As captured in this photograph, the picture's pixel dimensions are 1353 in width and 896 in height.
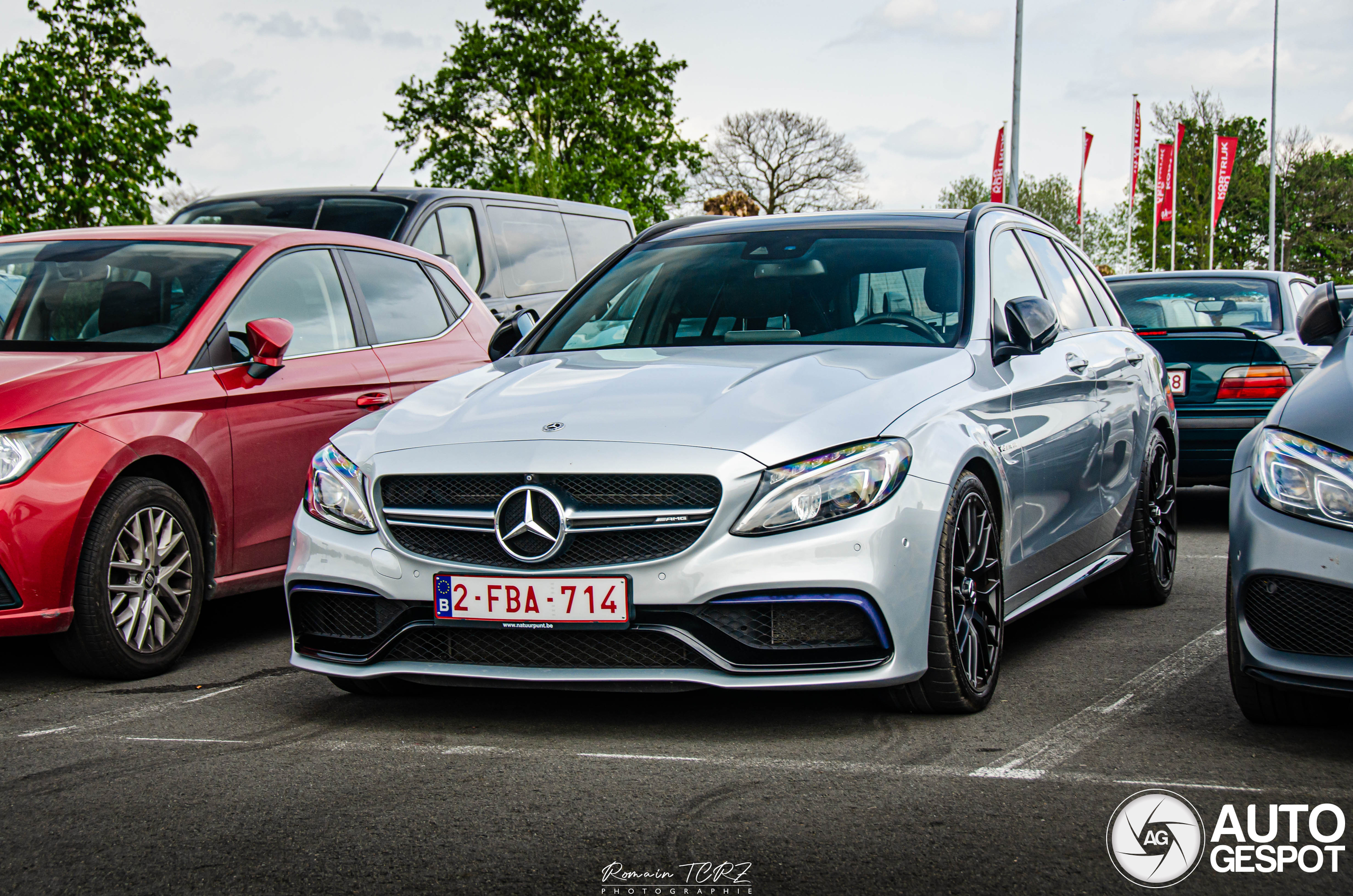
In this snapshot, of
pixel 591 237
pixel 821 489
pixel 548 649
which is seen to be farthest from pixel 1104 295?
pixel 591 237

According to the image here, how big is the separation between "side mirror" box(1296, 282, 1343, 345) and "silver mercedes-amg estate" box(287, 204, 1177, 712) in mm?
815

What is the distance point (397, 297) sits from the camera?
7117mm

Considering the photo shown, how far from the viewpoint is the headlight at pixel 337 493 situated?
14.3ft

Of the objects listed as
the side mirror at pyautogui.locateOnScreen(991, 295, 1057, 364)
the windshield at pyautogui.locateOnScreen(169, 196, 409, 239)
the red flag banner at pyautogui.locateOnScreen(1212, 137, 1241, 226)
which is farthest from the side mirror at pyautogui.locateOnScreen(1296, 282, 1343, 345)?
the red flag banner at pyautogui.locateOnScreen(1212, 137, 1241, 226)

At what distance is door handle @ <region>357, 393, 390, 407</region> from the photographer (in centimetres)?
646

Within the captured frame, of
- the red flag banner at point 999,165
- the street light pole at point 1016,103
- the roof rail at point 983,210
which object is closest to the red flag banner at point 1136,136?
the red flag banner at point 999,165

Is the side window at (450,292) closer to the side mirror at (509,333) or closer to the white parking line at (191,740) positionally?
the side mirror at (509,333)

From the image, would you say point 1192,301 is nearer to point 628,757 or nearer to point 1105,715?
point 1105,715

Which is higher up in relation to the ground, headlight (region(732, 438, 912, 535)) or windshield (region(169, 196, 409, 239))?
windshield (region(169, 196, 409, 239))

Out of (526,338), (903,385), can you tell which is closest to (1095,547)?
(903,385)

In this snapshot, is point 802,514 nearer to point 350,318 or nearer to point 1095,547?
point 1095,547

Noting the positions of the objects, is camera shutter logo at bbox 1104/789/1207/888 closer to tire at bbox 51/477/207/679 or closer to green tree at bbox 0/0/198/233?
tire at bbox 51/477/207/679

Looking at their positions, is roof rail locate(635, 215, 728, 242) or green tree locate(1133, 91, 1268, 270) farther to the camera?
green tree locate(1133, 91, 1268, 270)

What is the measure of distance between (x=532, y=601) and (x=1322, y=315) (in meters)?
2.78
